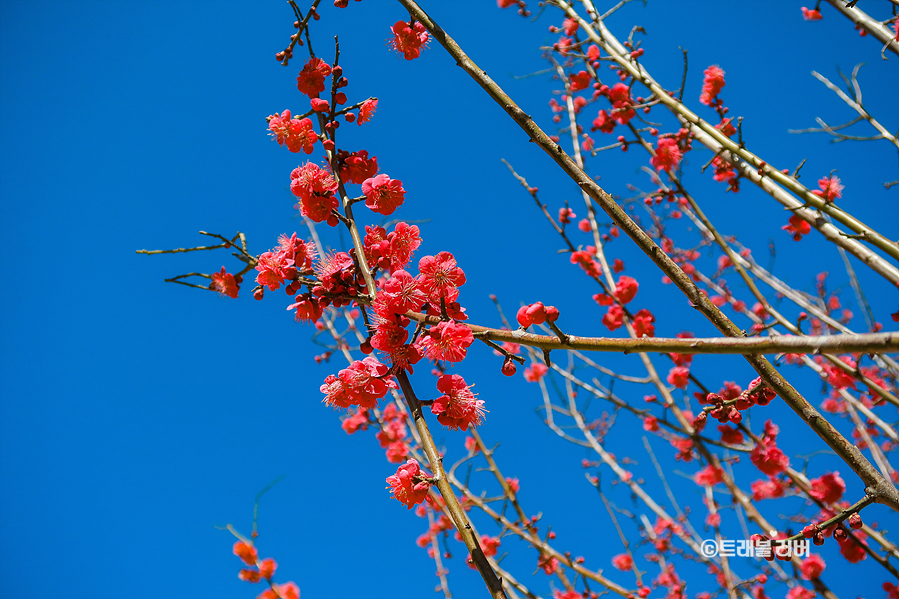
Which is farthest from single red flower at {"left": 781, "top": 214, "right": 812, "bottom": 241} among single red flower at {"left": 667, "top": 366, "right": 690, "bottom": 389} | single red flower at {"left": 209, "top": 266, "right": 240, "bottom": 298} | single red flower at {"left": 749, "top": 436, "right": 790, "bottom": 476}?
single red flower at {"left": 209, "top": 266, "right": 240, "bottom": 298}

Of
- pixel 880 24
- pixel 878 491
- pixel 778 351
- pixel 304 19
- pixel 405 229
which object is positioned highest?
pixel 304 19

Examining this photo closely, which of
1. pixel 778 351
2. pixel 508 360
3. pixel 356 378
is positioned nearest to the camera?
pixel 778 351

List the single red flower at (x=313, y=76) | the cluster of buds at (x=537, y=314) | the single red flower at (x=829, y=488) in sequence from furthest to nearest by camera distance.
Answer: the single red flower at (x=829, y=488), the single red flower at (x=313, y=76), the cluster of buds at (x=537, y=314)

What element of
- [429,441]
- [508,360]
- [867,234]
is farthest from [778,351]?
[867,234]

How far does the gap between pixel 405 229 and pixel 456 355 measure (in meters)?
0.72

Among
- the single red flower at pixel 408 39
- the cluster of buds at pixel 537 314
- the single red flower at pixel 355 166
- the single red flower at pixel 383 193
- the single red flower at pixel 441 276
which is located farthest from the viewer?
the single red flower at pixel 408 39

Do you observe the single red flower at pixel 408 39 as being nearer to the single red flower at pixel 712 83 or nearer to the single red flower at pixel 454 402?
the single red flower at pixel 454 402

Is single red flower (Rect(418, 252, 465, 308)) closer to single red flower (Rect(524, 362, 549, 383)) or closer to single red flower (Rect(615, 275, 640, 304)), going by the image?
single red flower (Rect(615, 275, 640, 304))

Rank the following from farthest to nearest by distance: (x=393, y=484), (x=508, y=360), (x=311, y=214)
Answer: (x=311, y=214) → (x=393, y=484) → (x=508, y=360)

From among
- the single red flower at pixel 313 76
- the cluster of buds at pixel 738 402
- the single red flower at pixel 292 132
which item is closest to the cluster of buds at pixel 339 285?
the single red flower at pixel 292 132

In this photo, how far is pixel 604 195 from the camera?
1559 millimetres

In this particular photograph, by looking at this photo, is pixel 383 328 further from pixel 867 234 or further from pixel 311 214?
pixel 867 234

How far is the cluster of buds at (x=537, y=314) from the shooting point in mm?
1266

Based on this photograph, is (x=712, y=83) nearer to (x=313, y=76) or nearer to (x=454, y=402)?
(x=313, y=76)
